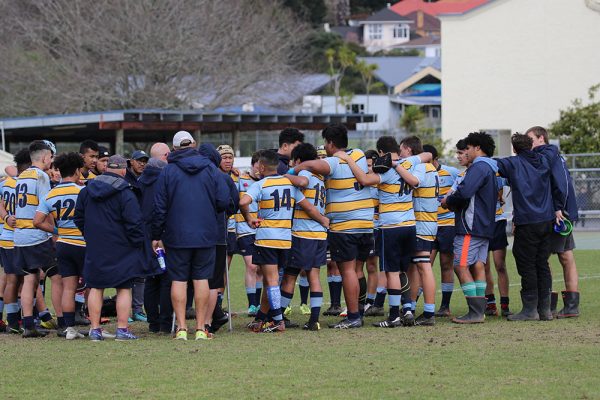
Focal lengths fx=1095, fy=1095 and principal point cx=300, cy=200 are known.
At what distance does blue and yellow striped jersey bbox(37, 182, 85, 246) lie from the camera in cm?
1180

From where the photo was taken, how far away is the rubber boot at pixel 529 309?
12380 millimetres

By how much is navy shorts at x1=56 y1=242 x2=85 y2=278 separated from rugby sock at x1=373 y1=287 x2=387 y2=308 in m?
3.76

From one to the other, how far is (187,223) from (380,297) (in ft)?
10.9

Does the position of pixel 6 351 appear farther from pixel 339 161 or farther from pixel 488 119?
pixel 488 119

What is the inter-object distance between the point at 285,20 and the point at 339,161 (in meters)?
49.0

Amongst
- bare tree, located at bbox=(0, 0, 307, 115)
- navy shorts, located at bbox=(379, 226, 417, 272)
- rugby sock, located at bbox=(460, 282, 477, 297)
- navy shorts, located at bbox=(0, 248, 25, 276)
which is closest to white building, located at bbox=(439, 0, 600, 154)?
bare tree, located at bbox=(0, 0, 307, 115)

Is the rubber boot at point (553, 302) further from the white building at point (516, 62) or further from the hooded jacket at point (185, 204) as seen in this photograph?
the white building at point (516, 62)

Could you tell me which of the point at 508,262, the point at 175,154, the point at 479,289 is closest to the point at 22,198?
the point at 175,154

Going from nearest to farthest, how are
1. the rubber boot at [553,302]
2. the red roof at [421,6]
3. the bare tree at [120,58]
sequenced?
the rubber boot at [553,302]
the bare tree at [120,58]
the red roof at [421,6]

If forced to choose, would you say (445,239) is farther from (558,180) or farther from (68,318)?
(68,318)

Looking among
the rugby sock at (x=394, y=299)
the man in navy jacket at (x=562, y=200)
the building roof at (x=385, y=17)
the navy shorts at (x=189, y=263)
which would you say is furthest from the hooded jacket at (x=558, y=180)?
the building roof at (x=385, y=17)

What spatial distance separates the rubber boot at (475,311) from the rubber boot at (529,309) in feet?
1.48

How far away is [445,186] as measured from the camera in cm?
1376

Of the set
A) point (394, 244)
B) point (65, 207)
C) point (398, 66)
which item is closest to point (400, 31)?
point (398, 66)
